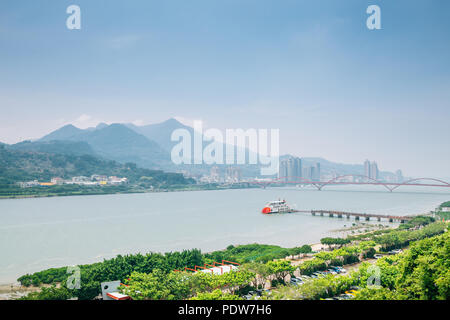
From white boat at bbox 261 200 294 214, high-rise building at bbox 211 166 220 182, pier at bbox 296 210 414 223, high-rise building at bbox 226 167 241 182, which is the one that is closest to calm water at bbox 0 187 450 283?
pier at bbox 296 210 414 223

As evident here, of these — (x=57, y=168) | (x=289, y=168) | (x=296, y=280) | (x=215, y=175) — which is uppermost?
(x=57, y=168)

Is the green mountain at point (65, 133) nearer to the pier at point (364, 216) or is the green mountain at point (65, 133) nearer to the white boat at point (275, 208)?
the white boat at point (275, 208)

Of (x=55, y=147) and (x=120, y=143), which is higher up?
(x=120, y=143)

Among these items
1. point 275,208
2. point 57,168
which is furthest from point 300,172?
point 57,168

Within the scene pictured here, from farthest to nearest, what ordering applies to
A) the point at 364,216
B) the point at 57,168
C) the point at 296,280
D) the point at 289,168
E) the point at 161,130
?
the point at 161,130 < the point at 289,168 < the point at 57,168 < the point at 364,216 < the point at 296,280

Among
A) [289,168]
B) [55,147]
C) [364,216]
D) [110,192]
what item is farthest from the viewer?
[55,147]

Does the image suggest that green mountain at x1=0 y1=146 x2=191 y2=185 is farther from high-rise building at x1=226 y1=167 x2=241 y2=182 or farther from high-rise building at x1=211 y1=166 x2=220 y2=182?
high-rise building at x1=226 y1=167 x2=241 y2=182

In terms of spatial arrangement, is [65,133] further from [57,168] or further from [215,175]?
[57,168]

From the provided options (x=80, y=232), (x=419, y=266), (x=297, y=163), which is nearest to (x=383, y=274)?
(x=419, y=266)

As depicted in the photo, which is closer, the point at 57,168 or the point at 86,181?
the point at 86,181
